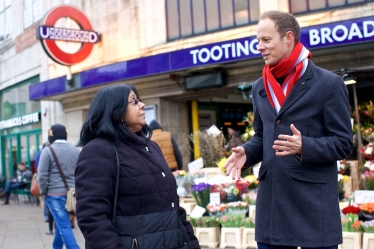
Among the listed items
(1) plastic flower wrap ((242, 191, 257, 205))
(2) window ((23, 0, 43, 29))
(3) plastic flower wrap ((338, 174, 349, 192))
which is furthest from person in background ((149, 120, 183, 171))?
(2) window ((23, 0, 43, 29))

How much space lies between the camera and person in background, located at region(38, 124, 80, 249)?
639 cm

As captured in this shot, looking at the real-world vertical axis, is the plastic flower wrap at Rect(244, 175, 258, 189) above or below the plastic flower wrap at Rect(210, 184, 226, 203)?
above

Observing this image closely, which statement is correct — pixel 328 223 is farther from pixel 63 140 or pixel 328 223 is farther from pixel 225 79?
pixel 225 79

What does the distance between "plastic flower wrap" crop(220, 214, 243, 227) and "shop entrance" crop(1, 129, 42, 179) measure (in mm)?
12369

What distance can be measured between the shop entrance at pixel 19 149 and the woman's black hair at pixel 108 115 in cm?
1561

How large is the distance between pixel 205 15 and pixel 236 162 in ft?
31.2

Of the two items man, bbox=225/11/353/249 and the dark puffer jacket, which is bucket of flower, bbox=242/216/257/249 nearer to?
the dark puffer jacket

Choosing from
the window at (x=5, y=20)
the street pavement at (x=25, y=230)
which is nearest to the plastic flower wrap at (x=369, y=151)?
the street pavement at (x=25, y=230)

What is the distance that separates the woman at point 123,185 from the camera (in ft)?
8.82

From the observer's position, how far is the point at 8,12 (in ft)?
66.3

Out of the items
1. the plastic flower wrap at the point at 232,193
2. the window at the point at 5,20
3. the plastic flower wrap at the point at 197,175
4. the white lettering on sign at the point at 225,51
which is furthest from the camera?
the window at the point at 5,20

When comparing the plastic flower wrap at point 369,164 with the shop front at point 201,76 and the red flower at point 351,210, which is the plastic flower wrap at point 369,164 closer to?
the red flower at point 351,210

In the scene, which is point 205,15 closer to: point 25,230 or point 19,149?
point 25,230

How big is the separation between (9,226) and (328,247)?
9564 millimetres
